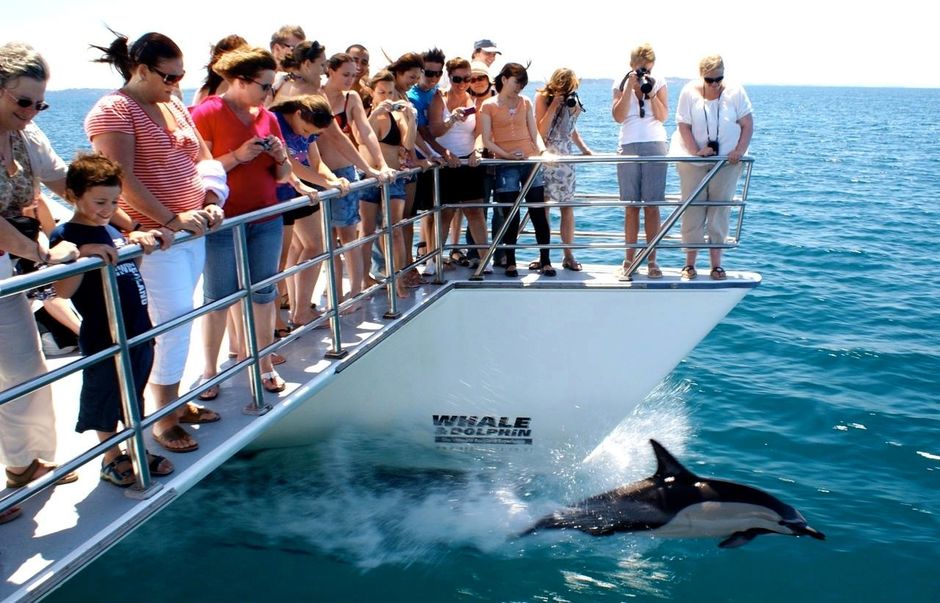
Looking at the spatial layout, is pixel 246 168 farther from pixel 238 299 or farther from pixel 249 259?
pixel 238 299

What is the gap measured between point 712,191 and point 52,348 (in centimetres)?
548

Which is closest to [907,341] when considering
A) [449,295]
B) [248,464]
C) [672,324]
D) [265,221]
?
[672,324]

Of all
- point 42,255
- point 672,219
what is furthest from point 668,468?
point 42,255

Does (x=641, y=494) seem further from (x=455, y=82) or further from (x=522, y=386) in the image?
(x=455, y=82)

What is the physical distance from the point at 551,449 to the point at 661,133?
3.01 m

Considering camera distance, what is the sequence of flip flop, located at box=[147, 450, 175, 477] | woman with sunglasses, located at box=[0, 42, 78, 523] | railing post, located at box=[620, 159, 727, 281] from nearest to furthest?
woman with sunglasses, located at box=[0, 42, 78, 523]
flip flop, located at box=[147, 450, 175, 477]
railing post, located at box=[620, 159, 727, 281]

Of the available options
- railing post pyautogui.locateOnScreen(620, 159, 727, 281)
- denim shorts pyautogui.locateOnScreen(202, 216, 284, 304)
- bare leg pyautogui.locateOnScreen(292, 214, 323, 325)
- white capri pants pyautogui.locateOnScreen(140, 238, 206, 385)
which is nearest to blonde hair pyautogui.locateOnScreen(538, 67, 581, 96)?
railing post pyautogui.locateOnScreen(620, 159, 727, 281)

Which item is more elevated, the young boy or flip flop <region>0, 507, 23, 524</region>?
the young boy

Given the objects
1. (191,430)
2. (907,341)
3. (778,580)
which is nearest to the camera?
(191,430)

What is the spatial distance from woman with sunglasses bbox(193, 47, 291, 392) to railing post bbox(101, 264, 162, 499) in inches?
40.4

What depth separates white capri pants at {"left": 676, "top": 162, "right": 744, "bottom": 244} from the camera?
23.1 feet

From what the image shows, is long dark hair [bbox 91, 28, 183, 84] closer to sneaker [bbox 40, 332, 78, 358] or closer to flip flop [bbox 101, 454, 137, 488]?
flip flop [bbox 101, 454, 137, 488]

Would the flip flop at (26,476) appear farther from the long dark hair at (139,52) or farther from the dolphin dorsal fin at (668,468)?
the dolphin dorsal fin at (668,468)

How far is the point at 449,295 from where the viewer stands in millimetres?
7242
